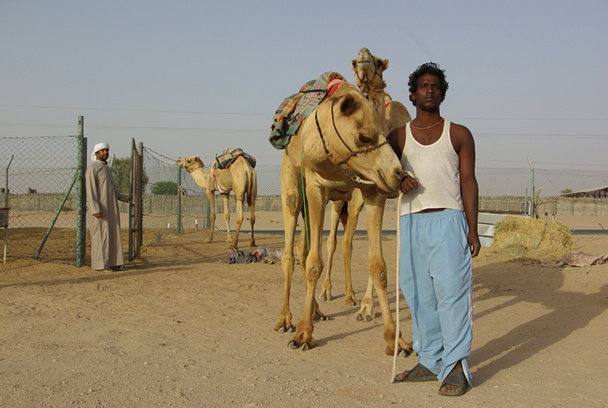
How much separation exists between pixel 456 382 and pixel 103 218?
285 inches

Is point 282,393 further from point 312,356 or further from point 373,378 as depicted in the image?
point 312,356

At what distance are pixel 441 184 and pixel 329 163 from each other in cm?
112

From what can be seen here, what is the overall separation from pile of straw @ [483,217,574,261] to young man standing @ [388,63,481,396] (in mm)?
8149

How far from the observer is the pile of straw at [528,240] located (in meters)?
11.7

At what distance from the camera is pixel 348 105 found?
14.0 feet

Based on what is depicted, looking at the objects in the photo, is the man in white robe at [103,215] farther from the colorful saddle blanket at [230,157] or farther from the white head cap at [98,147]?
the colorful saddle blanket at [230,157]

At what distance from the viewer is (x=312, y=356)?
14.9 feet

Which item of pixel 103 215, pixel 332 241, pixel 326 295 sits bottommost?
pixel 326 295

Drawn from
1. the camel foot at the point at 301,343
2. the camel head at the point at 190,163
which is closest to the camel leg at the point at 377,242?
the camel foot at the point at 301,343

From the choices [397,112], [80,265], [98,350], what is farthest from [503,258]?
[98,350]

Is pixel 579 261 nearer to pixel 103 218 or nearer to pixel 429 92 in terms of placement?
pixel 429 92

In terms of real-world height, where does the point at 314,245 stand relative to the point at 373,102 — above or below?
below

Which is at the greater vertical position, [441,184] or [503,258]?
[441,184]

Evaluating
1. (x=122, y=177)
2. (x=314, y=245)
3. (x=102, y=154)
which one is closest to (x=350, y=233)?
(x=314, y=245)
